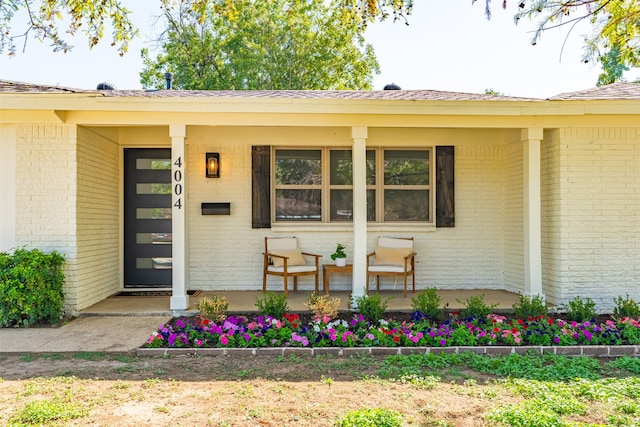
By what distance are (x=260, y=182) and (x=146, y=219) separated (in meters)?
1.75

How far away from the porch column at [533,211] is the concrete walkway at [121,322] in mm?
446

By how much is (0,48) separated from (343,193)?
4.51 meters

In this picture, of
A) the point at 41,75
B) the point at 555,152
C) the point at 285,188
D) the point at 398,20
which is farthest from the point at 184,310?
the point at 41,75

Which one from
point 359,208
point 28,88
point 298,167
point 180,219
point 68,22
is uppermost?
point 68,22

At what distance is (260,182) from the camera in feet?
23.6

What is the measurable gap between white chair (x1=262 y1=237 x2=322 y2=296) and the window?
0.43 meters

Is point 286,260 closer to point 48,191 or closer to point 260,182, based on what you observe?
point 260,182

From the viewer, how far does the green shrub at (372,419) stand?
9.33 ft

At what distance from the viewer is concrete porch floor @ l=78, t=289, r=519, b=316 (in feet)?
19.0

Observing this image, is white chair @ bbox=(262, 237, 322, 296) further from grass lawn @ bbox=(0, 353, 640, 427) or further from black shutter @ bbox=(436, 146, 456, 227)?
grass lawn @ bbox=(0, 353, 640, 427)

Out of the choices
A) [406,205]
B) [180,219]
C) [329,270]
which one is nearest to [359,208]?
[329,270]

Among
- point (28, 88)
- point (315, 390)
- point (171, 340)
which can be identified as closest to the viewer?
point (315, 390)

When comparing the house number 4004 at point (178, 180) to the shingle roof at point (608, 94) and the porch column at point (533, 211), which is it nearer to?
the porch column at point (533, 211)

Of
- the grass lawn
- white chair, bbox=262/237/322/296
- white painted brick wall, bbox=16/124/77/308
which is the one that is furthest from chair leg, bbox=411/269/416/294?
white painted brick wall, bbox=16/124/77/308
